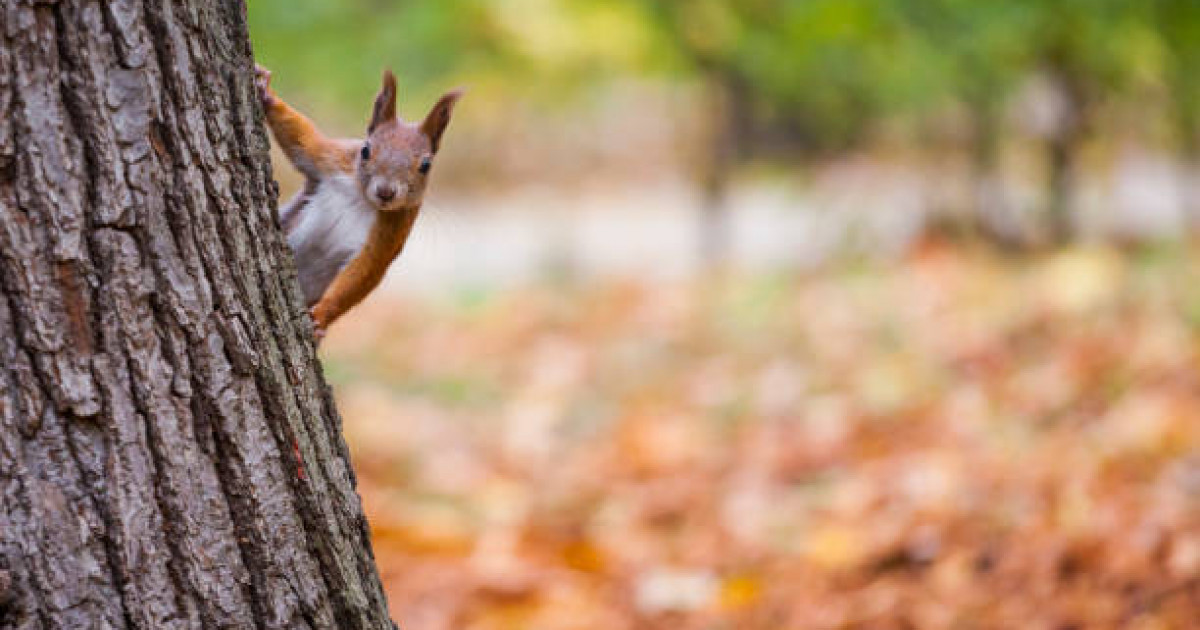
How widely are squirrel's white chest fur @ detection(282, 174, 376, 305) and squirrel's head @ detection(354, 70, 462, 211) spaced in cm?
4

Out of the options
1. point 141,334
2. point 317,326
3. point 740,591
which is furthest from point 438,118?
point 740,591

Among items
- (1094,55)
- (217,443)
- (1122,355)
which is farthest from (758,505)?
(1094,55)

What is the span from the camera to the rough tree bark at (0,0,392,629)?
4.42ft

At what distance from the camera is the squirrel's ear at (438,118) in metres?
1.87

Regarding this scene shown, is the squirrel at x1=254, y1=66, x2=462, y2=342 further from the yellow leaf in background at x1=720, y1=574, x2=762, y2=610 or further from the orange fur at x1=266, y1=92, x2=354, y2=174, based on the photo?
the yellow leaf in background at x1=720, y1=574, x2=762, y2=610

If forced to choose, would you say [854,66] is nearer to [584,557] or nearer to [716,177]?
[716,177]

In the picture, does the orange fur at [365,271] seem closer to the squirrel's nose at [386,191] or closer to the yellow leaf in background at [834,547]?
the squirrel's nose at [386,191]

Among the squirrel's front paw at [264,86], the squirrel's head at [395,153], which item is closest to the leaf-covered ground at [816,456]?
the squirrel's head at [395,153]

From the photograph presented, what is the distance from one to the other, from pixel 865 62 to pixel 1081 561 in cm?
504

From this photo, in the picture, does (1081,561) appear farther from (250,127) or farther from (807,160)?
(807,160)

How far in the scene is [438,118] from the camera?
75.5 inches

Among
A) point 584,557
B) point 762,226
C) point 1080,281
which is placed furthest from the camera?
point 762,226

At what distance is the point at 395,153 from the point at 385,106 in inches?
3.4

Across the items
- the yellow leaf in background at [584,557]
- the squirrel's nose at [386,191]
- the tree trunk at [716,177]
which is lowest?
the squirrel's nose at [386,191]
